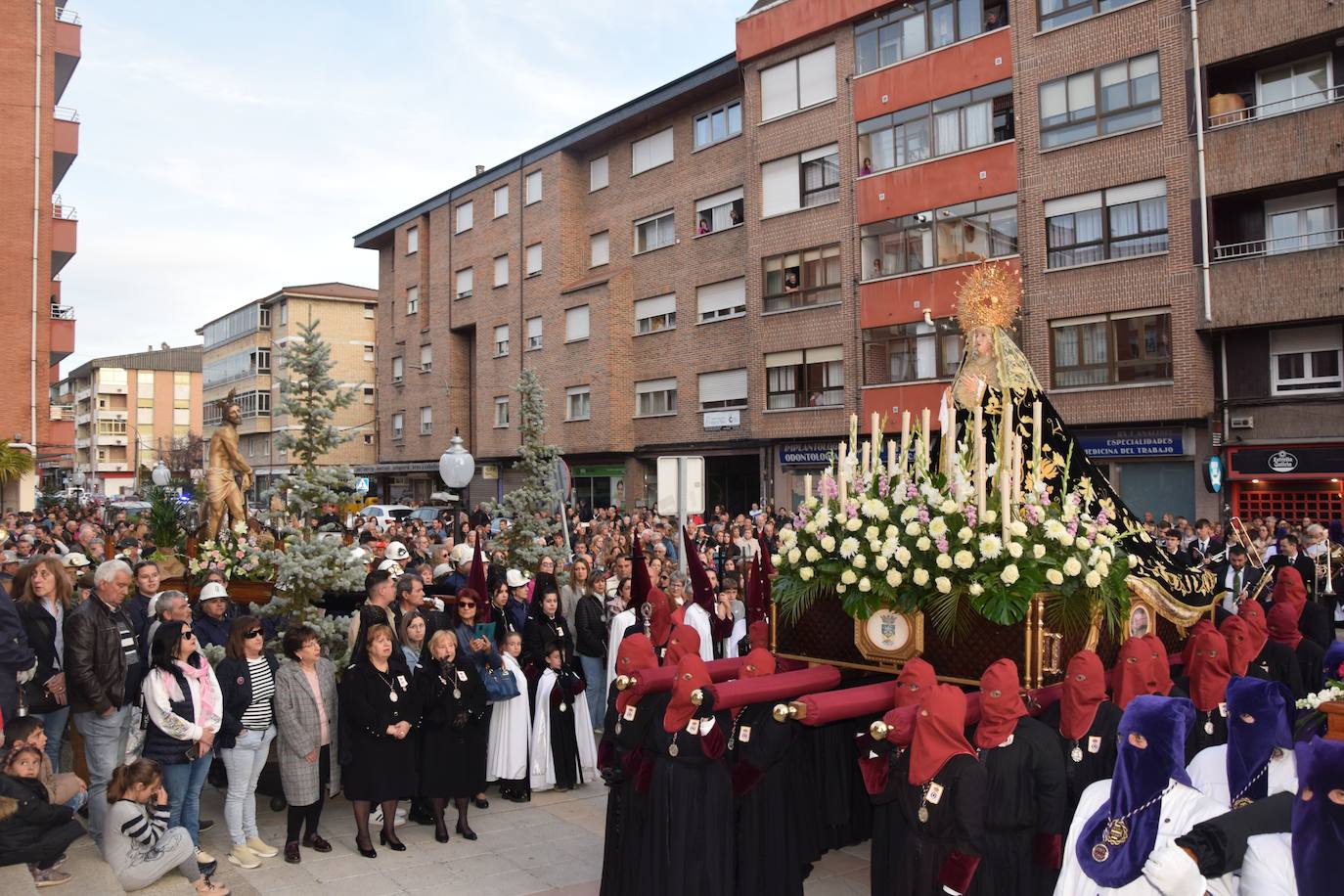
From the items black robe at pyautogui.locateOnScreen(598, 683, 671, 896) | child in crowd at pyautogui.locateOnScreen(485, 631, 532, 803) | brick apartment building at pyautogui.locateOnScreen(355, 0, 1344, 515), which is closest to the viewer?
black robe at pyautogui.locateOnScreen(598, 683, 671, 896)

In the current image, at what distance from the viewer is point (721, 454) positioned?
107ft

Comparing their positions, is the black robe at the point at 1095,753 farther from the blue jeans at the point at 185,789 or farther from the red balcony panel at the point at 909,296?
the red balcony panel at the point at 909,296

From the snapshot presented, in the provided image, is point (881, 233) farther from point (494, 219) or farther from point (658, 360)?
point (494, 219)

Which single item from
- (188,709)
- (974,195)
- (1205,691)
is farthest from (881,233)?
(188,709)

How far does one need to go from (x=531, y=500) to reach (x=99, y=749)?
597 cm

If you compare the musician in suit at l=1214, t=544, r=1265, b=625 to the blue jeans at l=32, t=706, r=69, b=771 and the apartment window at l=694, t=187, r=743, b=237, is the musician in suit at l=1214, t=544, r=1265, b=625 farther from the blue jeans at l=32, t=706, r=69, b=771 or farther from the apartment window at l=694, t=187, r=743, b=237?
the apartment window at l=694, t=187, r=743, b=237

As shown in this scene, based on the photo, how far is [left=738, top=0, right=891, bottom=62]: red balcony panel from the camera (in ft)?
90.7

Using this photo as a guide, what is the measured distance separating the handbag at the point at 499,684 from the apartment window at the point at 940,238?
61.2 feet

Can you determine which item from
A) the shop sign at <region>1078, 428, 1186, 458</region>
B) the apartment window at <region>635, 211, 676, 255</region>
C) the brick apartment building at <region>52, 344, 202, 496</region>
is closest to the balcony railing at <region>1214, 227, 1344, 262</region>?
the shop sign at <region>1078, 428, 1186, 458</region>

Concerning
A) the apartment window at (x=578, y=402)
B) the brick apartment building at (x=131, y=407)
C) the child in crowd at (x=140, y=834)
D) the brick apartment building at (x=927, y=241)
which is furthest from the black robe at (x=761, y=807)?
the brick apartment building at (x=131, y=407)

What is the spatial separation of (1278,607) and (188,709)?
850 cm

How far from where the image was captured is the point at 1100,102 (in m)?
23.5

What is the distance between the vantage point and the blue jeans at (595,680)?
36.0ft

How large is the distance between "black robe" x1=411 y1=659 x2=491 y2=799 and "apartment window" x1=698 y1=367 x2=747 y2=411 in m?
23.7
